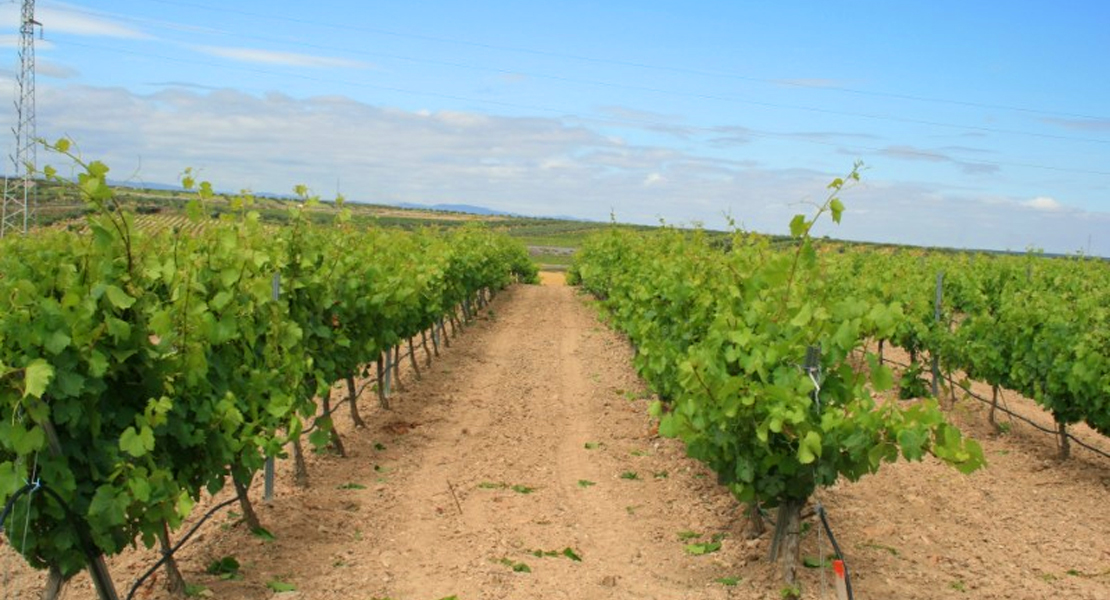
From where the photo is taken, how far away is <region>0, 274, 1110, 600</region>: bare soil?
6.16 metres

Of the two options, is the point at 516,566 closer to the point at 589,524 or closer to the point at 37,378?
the point at 589,524

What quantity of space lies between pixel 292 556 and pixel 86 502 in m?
2.16

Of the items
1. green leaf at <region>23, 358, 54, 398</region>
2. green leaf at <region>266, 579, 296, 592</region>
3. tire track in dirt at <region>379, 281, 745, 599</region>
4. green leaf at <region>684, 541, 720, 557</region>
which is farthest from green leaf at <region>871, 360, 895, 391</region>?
green leaf at <region>23, 358, 54, 398</region>

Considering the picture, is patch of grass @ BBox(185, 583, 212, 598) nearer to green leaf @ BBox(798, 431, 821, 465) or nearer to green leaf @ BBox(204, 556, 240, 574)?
green leaf @ BBox(204, 556, 240, 574)

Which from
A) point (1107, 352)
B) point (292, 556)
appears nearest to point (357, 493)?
point (292, 556)

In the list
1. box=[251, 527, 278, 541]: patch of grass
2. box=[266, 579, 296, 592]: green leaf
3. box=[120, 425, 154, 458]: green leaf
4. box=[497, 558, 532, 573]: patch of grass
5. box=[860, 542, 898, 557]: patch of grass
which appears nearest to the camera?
box=[120, 425, 154, 458]: green leaf

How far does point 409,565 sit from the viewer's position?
21.1 ft

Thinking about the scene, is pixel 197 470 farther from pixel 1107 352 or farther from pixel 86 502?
pixel 1107 352

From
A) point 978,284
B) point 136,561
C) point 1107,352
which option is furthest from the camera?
point 978,284

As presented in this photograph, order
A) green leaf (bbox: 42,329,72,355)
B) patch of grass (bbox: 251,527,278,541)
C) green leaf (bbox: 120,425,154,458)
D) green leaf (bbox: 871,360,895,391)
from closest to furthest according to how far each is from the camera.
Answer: green leaf (bbox: 42,329,72,355) < green leaf (bbox: 120,425,154,458) < green leaf (bbox: 871,360,895,391) < patch of grass (bbox: 251,527,278,541)

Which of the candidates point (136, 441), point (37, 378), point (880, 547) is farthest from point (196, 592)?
point (880, 547)

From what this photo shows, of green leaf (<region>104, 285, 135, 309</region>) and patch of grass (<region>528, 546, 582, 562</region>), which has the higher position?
green leaf (<region>104, 285, 135, 309</region>)

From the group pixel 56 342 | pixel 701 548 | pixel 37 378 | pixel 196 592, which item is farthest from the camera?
pixel 701 548

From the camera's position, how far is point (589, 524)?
24.6ft
